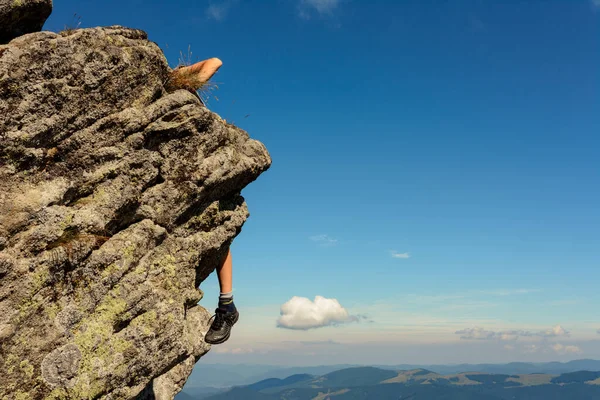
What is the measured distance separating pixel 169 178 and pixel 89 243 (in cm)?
280

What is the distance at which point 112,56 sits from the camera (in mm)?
11352

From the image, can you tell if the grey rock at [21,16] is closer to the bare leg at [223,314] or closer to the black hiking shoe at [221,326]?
the bare leg at [223,314]

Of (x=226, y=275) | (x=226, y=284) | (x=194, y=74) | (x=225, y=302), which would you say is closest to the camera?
(x=194, y=74)

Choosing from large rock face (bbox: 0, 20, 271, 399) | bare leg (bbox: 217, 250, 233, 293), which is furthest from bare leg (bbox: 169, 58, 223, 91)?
bare leg (bbox: 217, 250, 233, 293)

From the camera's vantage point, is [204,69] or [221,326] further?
[221,326]

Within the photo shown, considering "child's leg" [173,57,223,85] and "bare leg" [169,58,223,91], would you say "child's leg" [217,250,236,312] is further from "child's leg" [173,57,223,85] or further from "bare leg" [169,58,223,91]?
"child's leg" [173,57,223,85]

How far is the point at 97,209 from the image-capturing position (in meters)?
11.1

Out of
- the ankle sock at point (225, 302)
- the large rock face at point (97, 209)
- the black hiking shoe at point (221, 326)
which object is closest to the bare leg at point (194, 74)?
the large rock face at point (97, 209)

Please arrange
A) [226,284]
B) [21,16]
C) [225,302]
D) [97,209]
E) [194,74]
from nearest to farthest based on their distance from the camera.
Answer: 1. [97,209]
2. [21,16]
3. [194,74]
4. [225,302]
5. [226,284]

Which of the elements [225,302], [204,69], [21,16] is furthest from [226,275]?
[21,16]

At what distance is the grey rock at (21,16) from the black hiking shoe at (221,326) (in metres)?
9.61

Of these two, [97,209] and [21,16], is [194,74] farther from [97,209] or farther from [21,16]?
[97,209]

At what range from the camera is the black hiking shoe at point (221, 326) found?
14.3m

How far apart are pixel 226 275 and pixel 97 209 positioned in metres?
4.96
